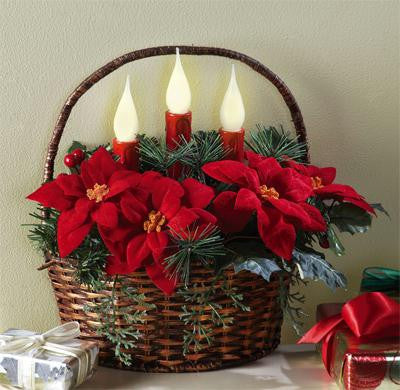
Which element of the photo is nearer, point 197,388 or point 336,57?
point 197,388

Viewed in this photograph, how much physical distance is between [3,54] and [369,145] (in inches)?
21.3

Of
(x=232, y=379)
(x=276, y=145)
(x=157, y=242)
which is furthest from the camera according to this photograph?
(x=276, y=145)

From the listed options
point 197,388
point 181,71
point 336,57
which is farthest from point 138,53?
point 197,388

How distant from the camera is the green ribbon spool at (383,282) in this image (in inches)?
37.7

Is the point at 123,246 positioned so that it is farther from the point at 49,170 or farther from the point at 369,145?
the point at 369,145

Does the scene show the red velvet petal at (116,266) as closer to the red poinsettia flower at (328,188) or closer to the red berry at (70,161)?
the red berry at (70,161)

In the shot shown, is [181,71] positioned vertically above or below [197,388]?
above

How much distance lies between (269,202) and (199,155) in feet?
0.37

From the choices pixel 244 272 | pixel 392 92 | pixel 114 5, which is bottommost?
pixel 244 272

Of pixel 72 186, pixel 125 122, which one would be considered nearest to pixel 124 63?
pixel 125 122

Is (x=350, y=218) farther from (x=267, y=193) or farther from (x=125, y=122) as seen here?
(x=125, y=122)

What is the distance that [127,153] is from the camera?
91cm

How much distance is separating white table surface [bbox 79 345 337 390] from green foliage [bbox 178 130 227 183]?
0.81ft

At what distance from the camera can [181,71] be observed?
935 millimetres
